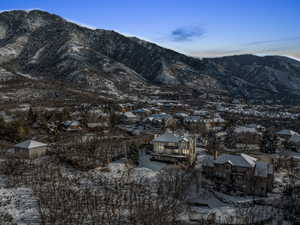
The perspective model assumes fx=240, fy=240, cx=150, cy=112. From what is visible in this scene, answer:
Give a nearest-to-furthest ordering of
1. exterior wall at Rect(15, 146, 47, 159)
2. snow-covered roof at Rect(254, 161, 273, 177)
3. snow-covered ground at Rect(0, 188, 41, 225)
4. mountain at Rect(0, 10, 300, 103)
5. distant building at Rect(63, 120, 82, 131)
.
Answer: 1. snow-covered ground at Rect(0, 188, 41, 225)
2. snow-covered roof at Rect(254, 161, 273, 177)
3. exterior wall at Rect(15, 146, 47, 159)
4. distant building at Rect(63, 120, 82, 131)
5. mountain at Rect(0, 10, 300, 103)

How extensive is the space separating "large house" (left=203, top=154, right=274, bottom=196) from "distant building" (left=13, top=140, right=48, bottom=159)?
19.4 m

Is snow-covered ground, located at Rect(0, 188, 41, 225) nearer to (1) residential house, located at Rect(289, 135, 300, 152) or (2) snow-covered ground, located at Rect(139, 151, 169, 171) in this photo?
(2) snow-covered ground, located at Rect(139, 151, 169, 171)

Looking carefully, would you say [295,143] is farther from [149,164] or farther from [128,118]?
[128,118]

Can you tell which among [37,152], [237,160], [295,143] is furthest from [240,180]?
[37,152]

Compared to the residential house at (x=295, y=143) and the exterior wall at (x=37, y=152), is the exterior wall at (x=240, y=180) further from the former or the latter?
the residential house at (x=295, y=143)

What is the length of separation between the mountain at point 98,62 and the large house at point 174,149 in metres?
85.8

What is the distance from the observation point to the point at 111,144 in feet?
106

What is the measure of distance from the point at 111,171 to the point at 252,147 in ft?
81.0

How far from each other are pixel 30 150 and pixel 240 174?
75.9ft

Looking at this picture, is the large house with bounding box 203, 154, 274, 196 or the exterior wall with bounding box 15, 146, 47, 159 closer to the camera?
the large house with bounding box 203, 154, 274, 196

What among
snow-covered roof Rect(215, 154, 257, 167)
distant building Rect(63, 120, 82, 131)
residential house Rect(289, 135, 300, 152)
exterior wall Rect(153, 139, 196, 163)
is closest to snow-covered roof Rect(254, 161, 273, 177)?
snow-covered roof Rect(215, 154, 257, 167)

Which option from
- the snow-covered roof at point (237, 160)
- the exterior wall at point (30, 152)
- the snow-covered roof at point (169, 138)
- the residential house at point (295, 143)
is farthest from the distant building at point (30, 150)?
the residential house at point (295, 143)

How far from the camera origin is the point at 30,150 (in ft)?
91.7

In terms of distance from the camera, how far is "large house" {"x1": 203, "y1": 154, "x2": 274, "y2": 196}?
21.2 meters
